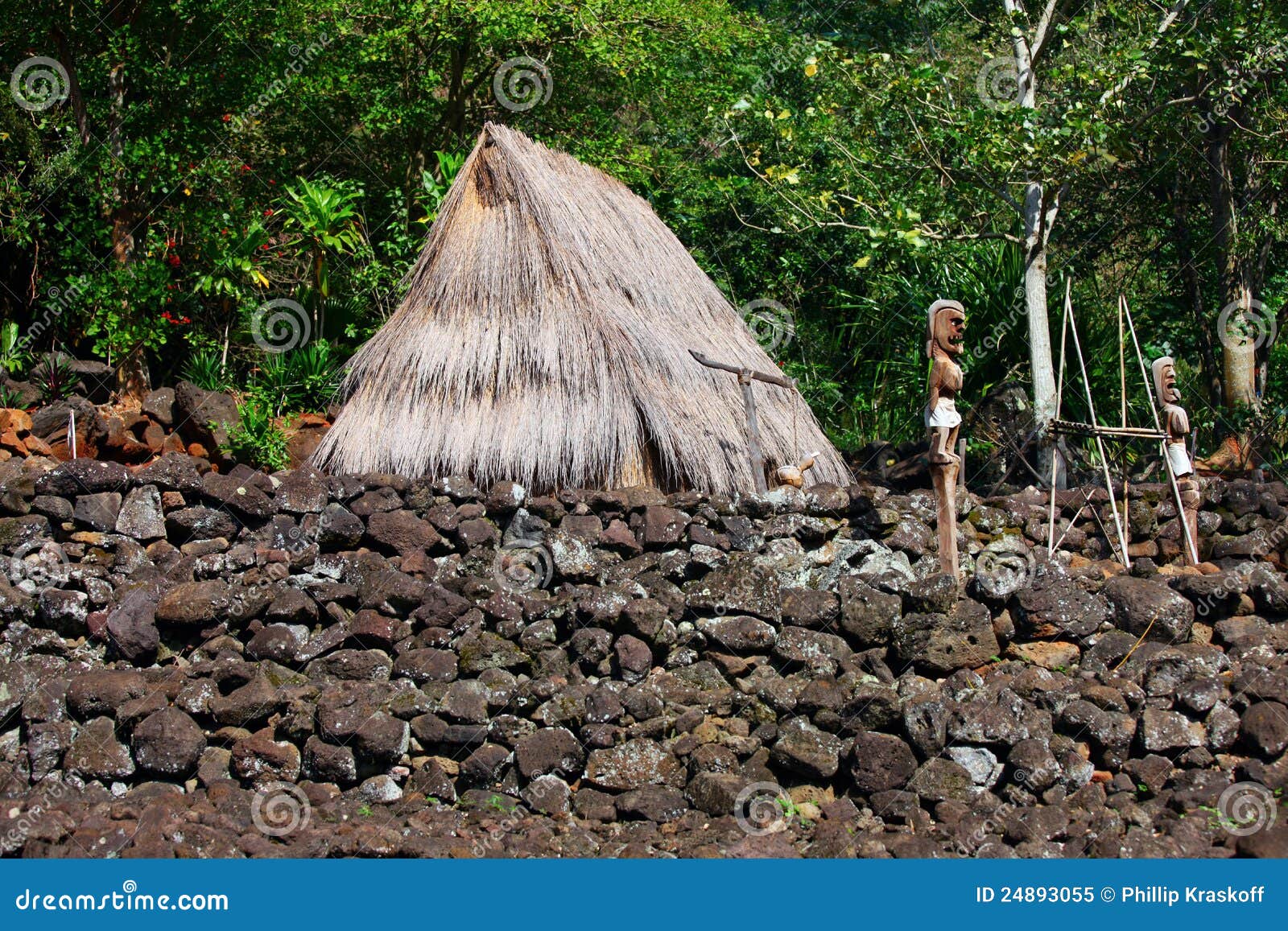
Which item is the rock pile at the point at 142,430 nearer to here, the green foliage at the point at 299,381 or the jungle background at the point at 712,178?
the jungle background at the point at 712,178

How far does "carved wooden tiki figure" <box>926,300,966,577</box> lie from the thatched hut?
170 cm

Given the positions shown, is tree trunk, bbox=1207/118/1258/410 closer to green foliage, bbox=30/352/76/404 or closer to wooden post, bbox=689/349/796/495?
wooden post, bbox=689/349/796/495

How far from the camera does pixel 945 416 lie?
805 cm

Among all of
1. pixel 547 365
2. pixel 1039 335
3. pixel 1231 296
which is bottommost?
pixel 547 365

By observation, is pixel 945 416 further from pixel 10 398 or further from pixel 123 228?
pixel 10 398

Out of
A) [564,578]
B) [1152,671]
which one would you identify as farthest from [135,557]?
[1152,671]

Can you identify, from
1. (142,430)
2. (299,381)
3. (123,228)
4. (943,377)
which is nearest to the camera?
(943,377)

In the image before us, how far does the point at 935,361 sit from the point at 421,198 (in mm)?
6447

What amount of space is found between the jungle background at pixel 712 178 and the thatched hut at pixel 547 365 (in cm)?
120

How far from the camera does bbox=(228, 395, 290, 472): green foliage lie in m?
10.0

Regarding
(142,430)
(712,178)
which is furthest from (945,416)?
(712,178)

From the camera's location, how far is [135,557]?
838cm

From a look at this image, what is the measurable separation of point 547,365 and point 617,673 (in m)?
2.70

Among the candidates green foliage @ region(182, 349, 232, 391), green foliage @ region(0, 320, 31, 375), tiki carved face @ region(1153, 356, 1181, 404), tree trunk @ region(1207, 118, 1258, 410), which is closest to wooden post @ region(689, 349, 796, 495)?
tiki carved face @ region(1153, 356, 1181, 404)
